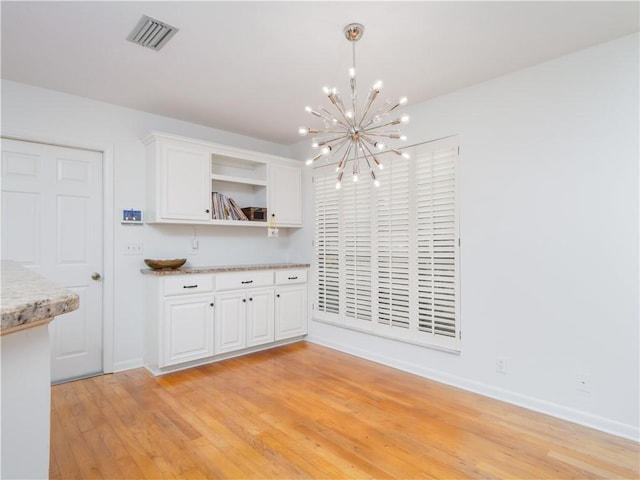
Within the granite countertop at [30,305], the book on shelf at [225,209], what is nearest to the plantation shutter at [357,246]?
the book on shelf at [225,209]

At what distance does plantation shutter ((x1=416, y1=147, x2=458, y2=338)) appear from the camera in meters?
3.12

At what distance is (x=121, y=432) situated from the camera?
7.57 ft

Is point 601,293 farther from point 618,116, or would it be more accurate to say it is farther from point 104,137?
point 104,137

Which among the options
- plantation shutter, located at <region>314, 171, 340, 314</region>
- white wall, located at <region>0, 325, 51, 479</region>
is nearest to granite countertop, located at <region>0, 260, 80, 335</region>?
white wall, located at <region>0, 325, 51, 479</region>

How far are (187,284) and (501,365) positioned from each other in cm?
282

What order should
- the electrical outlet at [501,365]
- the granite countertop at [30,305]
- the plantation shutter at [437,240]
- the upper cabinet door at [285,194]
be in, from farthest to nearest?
the upper cabinet door at [285,194]
the plantation shutter at [437,240]
the electrical outlet at [501,365]
the granite countertop at [30,305]

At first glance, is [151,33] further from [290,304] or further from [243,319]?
[290,304]

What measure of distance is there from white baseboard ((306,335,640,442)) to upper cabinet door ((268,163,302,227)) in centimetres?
174

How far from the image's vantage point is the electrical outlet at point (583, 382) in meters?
2.43

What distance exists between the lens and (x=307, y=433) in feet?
7.63

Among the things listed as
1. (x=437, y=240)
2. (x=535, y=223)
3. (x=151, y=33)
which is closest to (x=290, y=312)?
(x=437, y=240)

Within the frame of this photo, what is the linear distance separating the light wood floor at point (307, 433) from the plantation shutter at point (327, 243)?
3.88 feet

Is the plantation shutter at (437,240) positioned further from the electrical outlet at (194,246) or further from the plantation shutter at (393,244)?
the electrical outlet at (194,246)

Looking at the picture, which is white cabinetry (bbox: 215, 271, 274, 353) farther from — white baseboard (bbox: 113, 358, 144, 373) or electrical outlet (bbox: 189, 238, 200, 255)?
white baseboard (bbox: 113, 358, 144, 373)
